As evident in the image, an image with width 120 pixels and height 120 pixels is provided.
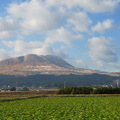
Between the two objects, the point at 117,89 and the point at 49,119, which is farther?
the point at 117,89

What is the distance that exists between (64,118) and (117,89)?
77.3 m

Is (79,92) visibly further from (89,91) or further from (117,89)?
(117,89)

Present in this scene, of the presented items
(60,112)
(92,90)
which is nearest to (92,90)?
(92,90)

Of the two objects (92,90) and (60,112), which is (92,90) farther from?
Result: (60,112)

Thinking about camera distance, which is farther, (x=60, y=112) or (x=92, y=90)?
(x=92, y=90)

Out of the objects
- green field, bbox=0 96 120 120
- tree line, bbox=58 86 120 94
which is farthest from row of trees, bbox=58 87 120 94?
green field, bbox=0 96 120 120

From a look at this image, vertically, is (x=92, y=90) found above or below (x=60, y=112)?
below

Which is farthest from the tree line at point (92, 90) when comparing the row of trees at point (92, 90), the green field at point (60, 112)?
the green field at point (60, 112)

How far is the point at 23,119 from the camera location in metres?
22.8

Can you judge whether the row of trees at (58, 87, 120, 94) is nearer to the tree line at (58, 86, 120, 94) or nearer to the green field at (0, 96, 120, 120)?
the tree line at (58, 86, 120, 94)

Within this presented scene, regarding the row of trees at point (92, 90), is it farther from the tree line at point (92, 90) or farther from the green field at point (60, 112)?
the green field at point (60, 112)

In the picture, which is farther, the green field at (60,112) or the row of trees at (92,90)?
the row of trees at (92,90)

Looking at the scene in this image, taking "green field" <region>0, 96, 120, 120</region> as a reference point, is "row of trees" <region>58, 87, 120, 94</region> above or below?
below

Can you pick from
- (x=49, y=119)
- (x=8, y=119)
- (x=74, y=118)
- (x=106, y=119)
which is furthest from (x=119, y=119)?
(x=8, y=119)
